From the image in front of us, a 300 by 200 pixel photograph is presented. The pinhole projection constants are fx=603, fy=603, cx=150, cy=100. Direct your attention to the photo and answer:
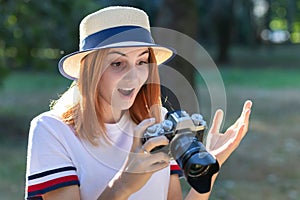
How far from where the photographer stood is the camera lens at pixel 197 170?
128cm

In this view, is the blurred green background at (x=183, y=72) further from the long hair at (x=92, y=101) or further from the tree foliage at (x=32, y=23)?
the long hair at (x=92, y=101)

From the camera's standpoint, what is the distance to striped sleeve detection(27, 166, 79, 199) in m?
1.52

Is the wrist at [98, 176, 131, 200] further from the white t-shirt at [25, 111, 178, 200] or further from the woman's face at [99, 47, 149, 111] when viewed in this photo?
the woman's face at [99, 47, 149, 111]

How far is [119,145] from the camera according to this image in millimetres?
1630

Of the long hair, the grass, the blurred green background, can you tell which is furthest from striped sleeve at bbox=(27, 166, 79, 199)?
the grass

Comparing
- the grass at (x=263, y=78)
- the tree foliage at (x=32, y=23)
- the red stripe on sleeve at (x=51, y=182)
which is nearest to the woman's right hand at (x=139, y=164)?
the red stripe on sleeve at (x=51, y=182)

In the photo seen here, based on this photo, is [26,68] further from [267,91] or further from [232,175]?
[232,175]

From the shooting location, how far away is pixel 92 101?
1.58 metres

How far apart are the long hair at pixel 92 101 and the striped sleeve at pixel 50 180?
0.36ft

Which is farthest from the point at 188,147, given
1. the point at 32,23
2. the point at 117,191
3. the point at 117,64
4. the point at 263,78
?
the point at 263,78

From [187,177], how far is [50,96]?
11090 mm

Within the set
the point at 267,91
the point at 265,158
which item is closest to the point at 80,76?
the point at 265,158

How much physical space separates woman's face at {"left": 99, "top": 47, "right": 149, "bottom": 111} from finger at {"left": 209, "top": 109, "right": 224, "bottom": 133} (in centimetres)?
26

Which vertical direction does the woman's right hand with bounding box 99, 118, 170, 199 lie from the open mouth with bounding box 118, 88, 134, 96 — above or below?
below
